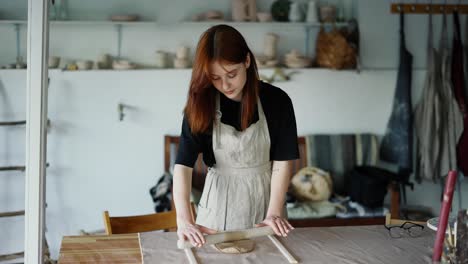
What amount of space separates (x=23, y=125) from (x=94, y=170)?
0.65 meters

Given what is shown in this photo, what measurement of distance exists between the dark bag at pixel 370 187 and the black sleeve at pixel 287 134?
6.93ft

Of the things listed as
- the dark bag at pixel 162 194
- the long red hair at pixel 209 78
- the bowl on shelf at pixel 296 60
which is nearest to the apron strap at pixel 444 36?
the bowl on shelf at pixel 296 60

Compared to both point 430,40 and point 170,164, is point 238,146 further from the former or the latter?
point 430,40

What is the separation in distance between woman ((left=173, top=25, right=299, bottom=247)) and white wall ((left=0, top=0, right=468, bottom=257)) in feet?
7.71

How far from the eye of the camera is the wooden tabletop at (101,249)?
2.14m

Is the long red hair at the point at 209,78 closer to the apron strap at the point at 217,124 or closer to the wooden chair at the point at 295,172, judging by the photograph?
the apron strap at the point at 217,124

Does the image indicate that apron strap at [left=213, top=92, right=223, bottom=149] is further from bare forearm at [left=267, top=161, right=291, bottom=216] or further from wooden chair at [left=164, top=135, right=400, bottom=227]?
wooden chair at [left=164, top=135, right=400, bottom=227]

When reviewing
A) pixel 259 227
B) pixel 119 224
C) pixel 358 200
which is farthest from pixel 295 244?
pixel 358 200

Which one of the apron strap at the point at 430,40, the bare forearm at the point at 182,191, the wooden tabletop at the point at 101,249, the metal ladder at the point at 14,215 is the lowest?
the metal ladder at the point at 14,215

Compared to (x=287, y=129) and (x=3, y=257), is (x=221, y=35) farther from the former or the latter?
(x=3, y=257)

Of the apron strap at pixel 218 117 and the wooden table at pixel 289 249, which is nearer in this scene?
the wooden table at pixel 289 249

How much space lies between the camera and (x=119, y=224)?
2580 millimetres

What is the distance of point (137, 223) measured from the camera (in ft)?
8.64

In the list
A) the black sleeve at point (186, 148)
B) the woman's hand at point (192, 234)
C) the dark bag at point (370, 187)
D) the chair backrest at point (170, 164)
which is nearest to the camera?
the woman's hand at point (192, 234)
